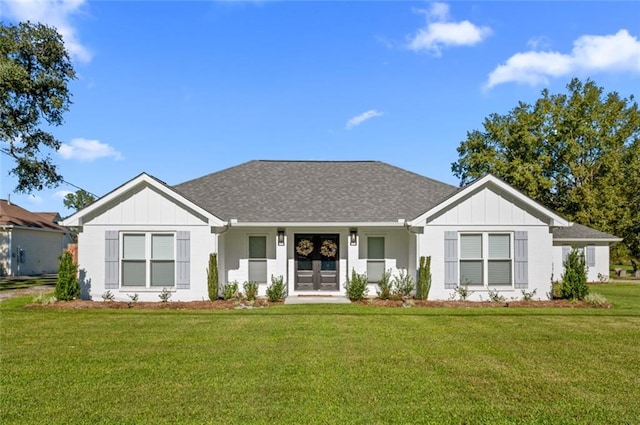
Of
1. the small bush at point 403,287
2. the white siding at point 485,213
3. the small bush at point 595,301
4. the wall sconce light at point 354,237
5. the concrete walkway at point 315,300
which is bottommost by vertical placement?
the concrete walkway at point 315,300

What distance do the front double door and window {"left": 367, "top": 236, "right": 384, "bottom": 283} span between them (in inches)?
44.4

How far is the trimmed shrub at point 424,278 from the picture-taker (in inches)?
550

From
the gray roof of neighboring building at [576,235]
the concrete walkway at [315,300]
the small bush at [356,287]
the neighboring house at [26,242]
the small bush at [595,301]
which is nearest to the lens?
the small bush at [595,301]

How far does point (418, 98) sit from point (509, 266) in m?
7.53

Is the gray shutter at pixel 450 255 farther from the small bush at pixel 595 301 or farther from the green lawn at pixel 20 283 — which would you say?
the green lawn at pixel 20 283

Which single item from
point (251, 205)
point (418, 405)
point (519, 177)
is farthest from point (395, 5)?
point (519, 177)

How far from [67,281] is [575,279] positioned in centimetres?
1598

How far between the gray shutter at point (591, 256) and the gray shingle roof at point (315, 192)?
11.8m

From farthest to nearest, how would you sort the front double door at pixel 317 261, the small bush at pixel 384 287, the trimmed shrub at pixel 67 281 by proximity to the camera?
the front double door at pixel 317 261 < the small bush at pixel 384 287 < the trimmed shrub at pixel 67 281

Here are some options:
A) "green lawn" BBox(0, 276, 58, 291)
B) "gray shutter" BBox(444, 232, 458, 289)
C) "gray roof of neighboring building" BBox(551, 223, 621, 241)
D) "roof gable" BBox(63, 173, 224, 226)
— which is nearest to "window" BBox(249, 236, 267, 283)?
"roof gable" BBox(63, 173, 224, 226)

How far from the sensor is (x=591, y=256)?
2477cm

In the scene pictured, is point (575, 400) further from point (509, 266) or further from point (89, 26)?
point (89, 26)

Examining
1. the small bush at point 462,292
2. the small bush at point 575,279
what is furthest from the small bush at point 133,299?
the small bush at point 575,279

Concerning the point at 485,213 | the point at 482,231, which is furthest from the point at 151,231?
the point at 485,213
